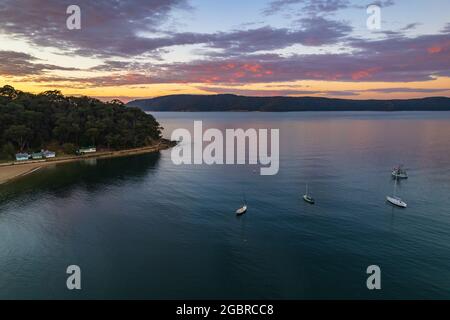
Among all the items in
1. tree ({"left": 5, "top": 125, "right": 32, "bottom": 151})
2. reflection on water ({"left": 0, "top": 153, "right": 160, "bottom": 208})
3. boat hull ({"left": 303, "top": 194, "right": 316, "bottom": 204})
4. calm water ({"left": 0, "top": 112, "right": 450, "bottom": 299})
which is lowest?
calm water ({"left": 0, "top": 112, "right": 450, "bottom": 299})

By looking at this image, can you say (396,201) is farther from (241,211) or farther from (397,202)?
(241,211)

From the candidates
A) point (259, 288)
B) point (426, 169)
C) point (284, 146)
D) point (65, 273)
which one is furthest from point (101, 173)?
point (426, 169)

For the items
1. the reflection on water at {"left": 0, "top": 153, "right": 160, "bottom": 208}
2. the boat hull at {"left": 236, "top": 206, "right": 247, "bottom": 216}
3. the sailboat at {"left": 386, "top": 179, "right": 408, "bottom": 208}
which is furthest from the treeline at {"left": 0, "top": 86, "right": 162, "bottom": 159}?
the sailboat at {"left": 386, "top": 179, "right": 408, "bottom": 208}

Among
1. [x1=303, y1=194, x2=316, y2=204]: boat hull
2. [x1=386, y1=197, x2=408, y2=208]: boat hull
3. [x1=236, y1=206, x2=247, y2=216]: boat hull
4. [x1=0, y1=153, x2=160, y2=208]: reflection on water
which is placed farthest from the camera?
[x1=0, y1=153, x2=160, y2=208]: reflection on water

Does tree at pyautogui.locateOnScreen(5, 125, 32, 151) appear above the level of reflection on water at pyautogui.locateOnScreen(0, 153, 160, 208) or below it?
above

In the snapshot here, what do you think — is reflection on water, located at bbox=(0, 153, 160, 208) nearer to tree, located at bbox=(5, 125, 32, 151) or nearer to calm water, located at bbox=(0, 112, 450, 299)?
calm water, located at bbox=(0, 112, 450, 299)

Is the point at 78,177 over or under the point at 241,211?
over

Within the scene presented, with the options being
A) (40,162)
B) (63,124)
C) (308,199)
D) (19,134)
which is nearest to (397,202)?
(308,199)

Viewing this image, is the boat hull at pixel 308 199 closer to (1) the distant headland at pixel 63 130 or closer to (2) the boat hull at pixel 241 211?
(2) the boat hull at pixel 241 211
